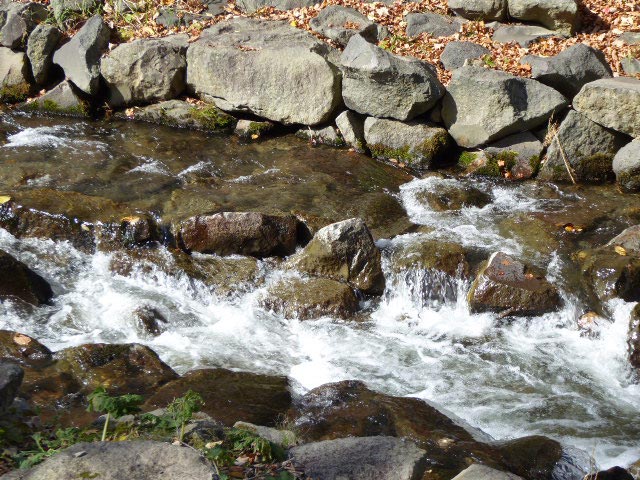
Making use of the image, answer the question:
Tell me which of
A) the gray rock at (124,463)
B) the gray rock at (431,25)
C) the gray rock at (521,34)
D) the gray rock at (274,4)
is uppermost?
the gray rock at (124,463)

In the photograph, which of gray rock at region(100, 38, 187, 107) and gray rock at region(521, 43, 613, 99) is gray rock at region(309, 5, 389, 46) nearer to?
gray rock at region(100, 38, 187, 107)

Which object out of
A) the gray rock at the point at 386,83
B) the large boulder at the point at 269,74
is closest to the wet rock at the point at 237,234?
the gray rock at the point at 386,83

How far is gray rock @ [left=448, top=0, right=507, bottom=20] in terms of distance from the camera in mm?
11750

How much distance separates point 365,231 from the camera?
7707 mm

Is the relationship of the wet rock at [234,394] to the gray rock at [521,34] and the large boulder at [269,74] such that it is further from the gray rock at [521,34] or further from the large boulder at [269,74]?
the gray rock at [521,34]

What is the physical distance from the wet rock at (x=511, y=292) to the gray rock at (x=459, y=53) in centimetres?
457

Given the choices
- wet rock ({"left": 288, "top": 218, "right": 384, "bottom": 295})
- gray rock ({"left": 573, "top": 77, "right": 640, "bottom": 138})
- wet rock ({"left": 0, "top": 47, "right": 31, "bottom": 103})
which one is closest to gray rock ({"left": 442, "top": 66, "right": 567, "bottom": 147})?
gray rock ({"left": 573, "top": 77, "right": 640, "bottom": 138})

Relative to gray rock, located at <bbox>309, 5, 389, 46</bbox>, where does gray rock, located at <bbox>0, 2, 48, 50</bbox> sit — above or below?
above

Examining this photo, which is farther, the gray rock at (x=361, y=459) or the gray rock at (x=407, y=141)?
the gray rock at (x=407, y=141)

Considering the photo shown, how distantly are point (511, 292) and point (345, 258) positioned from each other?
166 cm

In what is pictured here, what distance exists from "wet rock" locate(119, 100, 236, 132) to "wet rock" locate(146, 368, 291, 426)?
595 centimetres

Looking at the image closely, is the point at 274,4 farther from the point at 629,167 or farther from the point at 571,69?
the point at 629,167

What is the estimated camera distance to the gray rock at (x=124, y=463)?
10.1 ft

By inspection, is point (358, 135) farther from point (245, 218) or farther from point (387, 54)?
point (245, 218)
